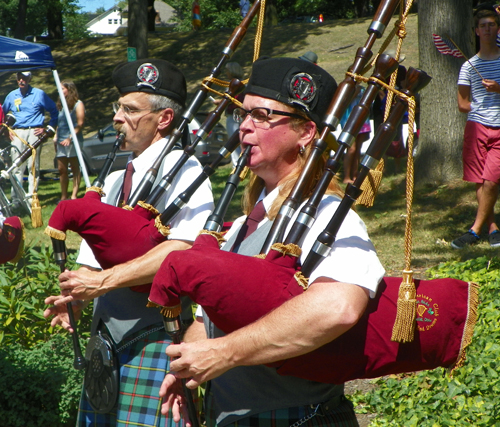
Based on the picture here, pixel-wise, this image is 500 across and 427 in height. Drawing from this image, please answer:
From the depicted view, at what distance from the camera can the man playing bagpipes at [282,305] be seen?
1375 millimetres

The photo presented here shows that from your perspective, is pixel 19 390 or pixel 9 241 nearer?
pixel 9 241

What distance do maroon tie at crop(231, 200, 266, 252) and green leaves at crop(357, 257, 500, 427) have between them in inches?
68.4

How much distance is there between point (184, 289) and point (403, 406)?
226 centimetres

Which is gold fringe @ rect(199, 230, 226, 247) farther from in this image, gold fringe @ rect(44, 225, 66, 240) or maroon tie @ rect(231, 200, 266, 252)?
gold fringe @ rect(44, 225, 66, 240)

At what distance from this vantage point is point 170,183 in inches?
91.5

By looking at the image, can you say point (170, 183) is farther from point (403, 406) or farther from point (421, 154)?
point (421, 154)

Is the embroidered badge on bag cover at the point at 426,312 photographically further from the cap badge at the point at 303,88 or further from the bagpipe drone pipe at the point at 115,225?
the bagpipe drone pipe at the point at 115,225

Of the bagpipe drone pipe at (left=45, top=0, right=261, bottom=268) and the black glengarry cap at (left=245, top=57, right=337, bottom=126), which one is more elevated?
the black glengarry cap at (left=245, top=57, right=337, bottom=126)

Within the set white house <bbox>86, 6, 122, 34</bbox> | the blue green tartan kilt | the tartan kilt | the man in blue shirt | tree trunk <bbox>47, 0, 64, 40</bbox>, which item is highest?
the tartan kilt

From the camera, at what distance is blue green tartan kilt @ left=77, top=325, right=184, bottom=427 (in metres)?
2.26

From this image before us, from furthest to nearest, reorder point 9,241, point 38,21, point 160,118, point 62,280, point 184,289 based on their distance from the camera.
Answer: point 38,21
point 9,241
point 160,118
point 62,280
point 184,289

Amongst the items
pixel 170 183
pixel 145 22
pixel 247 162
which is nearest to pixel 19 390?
pixel 170 183

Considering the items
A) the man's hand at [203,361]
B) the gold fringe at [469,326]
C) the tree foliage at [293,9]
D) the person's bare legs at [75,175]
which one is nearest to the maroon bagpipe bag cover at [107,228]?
the man's hand at [203,361]

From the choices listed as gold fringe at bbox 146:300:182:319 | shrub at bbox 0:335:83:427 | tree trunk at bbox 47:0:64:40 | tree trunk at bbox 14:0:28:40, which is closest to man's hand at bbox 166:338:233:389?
gold fringe at bbox 146:300:182:319
